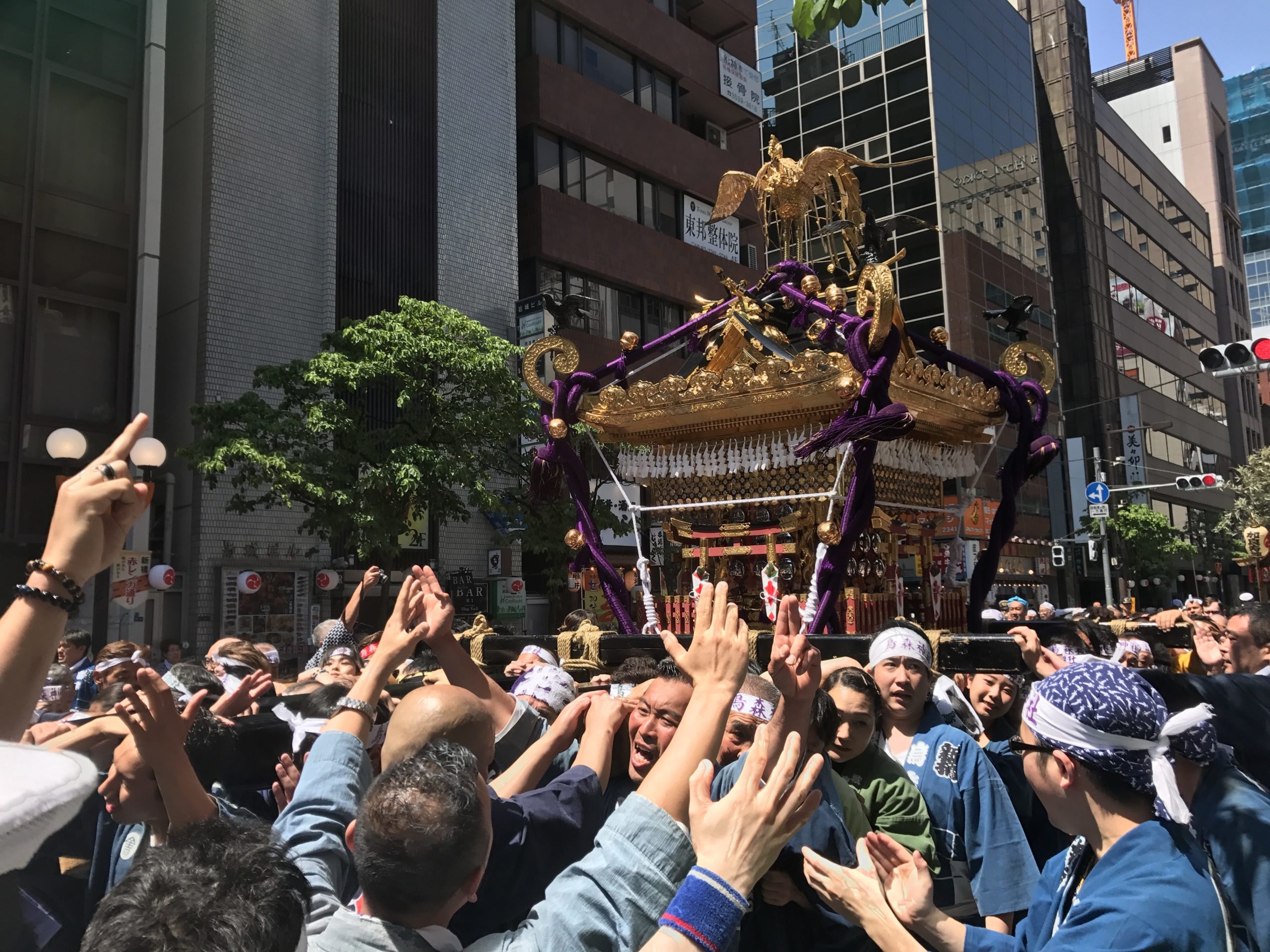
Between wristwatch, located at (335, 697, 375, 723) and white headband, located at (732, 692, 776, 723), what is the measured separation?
1.14 metres

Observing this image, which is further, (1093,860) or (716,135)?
(716,135)

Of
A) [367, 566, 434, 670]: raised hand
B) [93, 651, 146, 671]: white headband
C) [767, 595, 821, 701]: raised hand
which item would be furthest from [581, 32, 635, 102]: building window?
[767, 595, 821, 701]: raised hand

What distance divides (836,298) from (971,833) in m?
4.30

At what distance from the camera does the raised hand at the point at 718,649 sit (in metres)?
2.11

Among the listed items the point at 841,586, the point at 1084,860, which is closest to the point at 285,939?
the point at 1084,860

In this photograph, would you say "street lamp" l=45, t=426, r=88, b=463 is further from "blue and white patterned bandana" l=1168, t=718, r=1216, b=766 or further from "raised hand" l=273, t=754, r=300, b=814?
"blue and white patterned bandana" l=1168, t=718, r=1216, b=766

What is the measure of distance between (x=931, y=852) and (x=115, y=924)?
239cm

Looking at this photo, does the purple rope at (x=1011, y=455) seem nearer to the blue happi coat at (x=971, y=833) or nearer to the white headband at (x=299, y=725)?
the blue happi coat at (x=971, y=833)

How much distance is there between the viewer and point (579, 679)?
19.6 ft

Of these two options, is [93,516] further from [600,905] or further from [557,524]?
[557,524]

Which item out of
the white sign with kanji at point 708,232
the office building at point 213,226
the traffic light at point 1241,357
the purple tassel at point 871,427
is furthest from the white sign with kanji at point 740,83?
the purple tassel at point 871,427

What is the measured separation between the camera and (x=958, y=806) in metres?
3.27

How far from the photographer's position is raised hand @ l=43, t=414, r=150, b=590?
194cm

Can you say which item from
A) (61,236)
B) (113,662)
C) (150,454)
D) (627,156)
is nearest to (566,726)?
(113,662)
